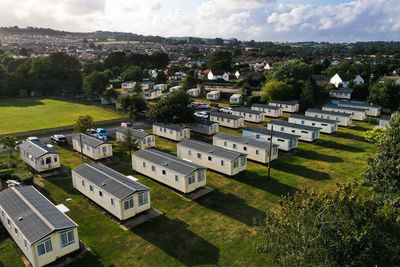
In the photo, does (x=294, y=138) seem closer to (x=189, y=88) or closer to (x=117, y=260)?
(x=117, y=260)

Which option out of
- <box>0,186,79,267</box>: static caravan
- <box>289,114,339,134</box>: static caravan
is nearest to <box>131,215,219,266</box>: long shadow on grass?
<box>0,186,79,267</box>: static caravan

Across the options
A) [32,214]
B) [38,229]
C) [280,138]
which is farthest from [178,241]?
[280,138]

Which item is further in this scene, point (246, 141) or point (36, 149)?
point (246, 141)

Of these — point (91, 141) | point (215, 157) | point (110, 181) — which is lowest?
point (215, 157)

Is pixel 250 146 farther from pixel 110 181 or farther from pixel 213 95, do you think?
pixel 213 95

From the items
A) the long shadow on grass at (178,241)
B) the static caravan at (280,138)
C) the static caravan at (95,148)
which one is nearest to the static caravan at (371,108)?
the static caravan at (280,138)

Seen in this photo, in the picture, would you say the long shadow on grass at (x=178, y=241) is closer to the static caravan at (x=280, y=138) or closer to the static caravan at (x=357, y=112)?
the static caravan at (x=280, y=138)
